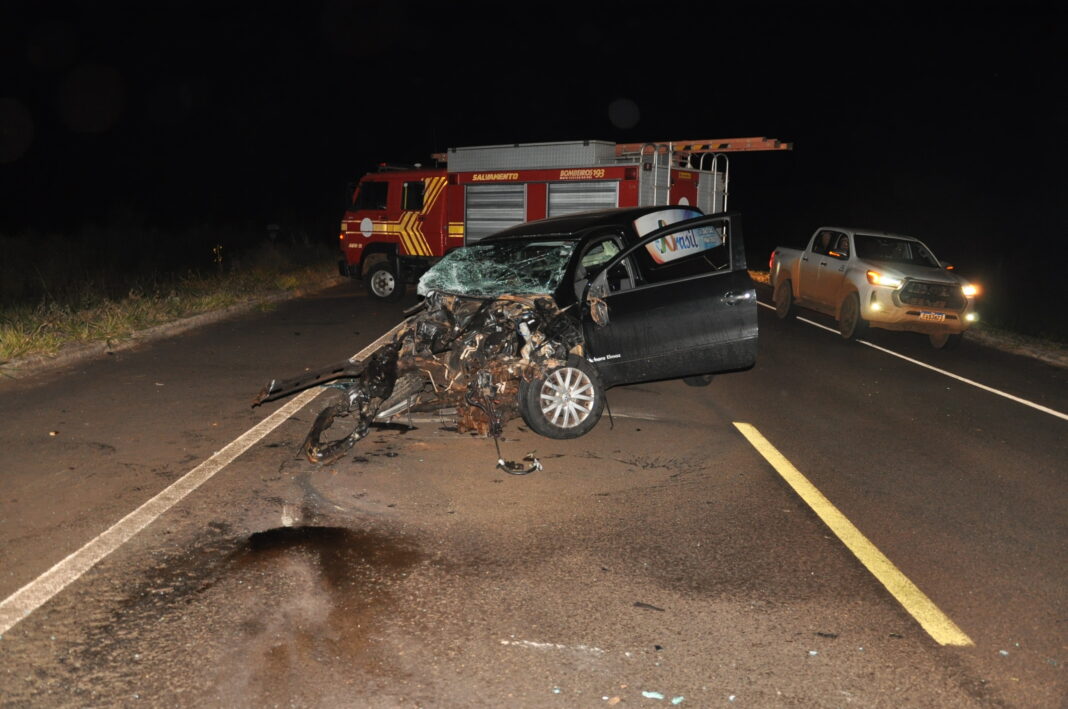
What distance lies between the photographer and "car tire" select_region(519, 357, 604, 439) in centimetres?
707

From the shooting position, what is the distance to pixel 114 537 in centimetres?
483

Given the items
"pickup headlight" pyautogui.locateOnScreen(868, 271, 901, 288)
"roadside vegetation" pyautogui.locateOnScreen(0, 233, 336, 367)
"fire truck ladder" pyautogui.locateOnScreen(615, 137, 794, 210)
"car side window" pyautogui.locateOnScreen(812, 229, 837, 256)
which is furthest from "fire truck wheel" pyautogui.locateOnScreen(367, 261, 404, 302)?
"pickup headlight" pyautogui.locateOnScreen(868, 271, 901, 288)

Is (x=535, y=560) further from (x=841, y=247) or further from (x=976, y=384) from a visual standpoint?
(x=841, y=247)

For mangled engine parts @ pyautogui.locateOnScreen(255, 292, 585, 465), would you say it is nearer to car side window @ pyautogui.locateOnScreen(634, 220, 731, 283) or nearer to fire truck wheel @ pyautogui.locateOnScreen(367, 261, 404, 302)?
car side window @ pyautogui.locateOnScreen(634, 220, 731, 283)

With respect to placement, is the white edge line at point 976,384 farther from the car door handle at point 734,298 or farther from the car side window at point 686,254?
the car side window at point 686,254

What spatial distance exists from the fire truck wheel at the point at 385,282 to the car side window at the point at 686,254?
10.6 meters

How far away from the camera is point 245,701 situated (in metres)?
3.23

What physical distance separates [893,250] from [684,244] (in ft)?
23.3

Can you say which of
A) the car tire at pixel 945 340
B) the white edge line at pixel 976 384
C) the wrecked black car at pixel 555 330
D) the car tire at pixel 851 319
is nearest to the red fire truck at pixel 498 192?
the car tire at pixel 851 319

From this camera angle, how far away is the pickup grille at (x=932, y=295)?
41.3 feet

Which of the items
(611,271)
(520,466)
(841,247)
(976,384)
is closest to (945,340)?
(841,247)

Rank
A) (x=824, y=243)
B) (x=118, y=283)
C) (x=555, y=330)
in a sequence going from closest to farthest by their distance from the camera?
(x=555, y=330)
(x=824, y=243)
(x=118, y=283)

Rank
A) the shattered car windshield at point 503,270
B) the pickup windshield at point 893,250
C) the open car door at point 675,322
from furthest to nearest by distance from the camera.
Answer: the pickup windshield at point 893,250
the shattered car windshield at point 503,270
the open car door at point 675,322

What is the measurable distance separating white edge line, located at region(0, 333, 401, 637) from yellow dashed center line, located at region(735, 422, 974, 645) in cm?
395
